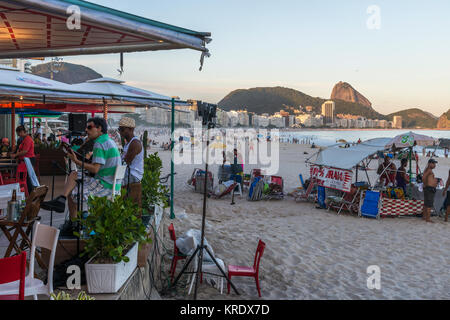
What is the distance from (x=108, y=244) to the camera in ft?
10.6

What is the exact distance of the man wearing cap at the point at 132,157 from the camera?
4840 mm

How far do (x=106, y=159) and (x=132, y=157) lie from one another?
2.74 feet

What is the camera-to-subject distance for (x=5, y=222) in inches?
135

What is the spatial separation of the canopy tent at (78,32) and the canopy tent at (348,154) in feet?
28.3

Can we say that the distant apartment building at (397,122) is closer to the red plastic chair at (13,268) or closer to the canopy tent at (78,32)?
the canopy tent at (78,32)

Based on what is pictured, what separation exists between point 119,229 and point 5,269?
1.16 m

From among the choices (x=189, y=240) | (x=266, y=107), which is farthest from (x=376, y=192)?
(x=266, y=107)

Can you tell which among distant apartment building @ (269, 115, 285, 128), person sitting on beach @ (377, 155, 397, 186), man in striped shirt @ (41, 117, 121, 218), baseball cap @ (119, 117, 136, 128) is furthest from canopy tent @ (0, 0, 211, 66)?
distant apartment building @ (269, 115, 285, 128)

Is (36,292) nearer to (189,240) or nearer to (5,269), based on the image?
→ (5,269)

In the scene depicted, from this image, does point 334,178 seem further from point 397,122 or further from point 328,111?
point 397,122

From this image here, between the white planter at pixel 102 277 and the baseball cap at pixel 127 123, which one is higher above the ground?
the baseball cap at pixel 127 123

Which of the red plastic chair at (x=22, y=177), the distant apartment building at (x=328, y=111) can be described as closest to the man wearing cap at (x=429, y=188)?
the red plastic chair at (x=22, y=177)

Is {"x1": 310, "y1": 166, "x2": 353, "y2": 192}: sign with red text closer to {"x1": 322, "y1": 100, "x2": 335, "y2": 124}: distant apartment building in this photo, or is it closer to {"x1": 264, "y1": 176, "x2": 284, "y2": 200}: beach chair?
{"x1": 264, "y1": 176, "x2": 284, "y2": 200}: beach chair

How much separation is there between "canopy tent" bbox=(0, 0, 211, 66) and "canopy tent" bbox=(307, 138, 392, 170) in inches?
340
